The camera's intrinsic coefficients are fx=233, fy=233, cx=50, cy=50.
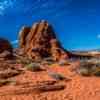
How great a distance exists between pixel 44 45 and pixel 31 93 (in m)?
27.2

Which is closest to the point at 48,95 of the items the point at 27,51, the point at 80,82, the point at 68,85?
the point at 68,85

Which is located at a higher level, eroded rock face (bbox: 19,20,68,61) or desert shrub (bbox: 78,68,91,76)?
eroded rock face (bbox: 19,20,68,61)

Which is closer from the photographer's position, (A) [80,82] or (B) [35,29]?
(A) [80,82]

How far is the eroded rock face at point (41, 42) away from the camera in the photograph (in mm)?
36750

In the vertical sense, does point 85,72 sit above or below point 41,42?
below

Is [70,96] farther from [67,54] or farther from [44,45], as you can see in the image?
[44,45]

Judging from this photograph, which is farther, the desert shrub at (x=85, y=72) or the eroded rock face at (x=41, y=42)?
the eroded rock face at (x=41, y=42)

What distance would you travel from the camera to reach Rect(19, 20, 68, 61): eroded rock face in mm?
36750

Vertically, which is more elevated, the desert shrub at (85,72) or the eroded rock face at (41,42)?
the eroded rock face at (41,42)

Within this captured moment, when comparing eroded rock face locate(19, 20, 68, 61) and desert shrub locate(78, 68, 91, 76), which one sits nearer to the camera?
desert shrub locate(78, 68, 91, 76)

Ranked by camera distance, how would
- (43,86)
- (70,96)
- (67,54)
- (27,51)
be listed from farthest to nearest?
(27,51) < (67,54) < (43,86) < (70,96)

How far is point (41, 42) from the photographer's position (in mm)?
38406

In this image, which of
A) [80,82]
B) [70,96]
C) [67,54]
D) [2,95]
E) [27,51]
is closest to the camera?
[70,96]

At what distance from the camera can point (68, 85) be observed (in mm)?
12266
